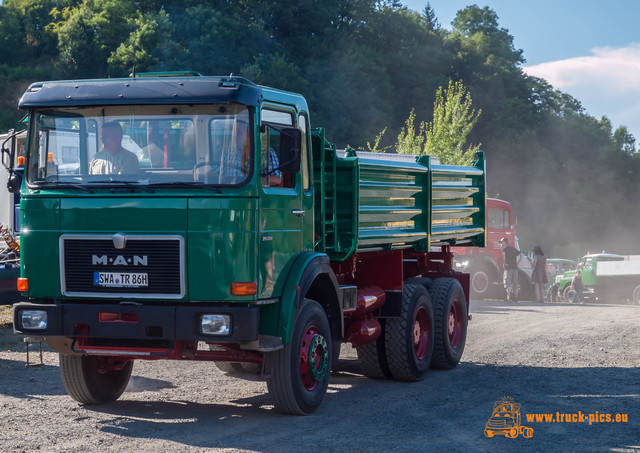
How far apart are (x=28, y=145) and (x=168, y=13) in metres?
53.4

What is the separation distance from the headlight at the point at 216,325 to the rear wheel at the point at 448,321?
15.0 feet

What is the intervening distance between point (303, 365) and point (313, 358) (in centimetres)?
15

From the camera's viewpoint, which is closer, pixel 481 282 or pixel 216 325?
pixel 216 325

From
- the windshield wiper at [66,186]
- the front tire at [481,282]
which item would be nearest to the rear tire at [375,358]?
the windshield wiper at [66,186]

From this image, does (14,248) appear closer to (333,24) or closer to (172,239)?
(172,239)

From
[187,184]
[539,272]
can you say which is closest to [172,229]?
[187,184]

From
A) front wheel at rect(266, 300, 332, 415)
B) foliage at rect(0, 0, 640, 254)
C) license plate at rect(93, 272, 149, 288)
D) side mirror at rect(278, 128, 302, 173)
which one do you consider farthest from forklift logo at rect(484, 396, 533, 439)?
foliage at rect(0, 0, 640, 254)

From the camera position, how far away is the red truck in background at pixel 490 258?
2785cm

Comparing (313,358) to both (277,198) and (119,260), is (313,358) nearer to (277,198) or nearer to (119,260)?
(277,198)

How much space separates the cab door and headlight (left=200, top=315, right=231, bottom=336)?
360 millimetres

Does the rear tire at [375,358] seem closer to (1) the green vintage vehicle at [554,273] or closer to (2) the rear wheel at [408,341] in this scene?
(2) the rear wheel at [408,341]

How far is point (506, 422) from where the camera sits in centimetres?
781

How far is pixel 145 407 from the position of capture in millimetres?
8539

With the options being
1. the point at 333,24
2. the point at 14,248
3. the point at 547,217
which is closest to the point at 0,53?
the point at 333,24
